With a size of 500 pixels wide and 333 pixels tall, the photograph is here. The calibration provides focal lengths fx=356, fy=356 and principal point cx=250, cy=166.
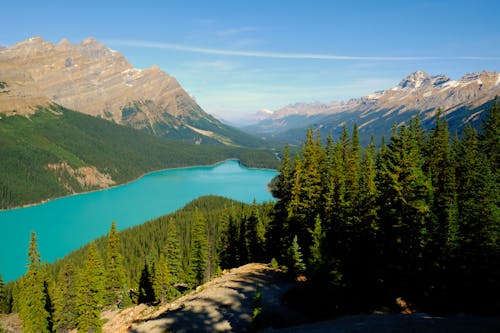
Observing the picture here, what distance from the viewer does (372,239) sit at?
118ft

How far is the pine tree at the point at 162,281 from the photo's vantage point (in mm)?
61969

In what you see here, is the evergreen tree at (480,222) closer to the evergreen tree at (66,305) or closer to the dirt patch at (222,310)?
the dirt patch at (222,310)

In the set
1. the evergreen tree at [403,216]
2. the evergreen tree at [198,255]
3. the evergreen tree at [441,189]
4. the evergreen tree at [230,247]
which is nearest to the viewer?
the evergreen tree at [441,189]

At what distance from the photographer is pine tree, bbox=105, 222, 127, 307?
70312 mm

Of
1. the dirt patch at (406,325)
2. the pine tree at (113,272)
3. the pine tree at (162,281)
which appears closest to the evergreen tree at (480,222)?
the dirt patch at (406,325)

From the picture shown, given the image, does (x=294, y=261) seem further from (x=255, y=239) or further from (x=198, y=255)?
(x=198, y=255)

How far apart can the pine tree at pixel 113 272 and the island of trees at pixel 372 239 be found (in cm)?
23

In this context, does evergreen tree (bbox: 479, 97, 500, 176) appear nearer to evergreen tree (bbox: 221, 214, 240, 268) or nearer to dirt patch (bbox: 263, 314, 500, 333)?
dirt patch (bbox: 263, 314, 500, 333)

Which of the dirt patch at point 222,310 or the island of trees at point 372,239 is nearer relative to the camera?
the island of trees at point 372,239

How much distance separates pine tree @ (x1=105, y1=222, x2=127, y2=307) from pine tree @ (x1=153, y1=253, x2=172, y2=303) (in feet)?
32.1

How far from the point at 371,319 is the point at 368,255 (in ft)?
43.6

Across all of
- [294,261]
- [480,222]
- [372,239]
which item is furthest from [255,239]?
[480,222]

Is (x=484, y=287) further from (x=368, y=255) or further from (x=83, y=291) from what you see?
(x=83, y=291)

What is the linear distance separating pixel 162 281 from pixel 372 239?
39.9 metres
